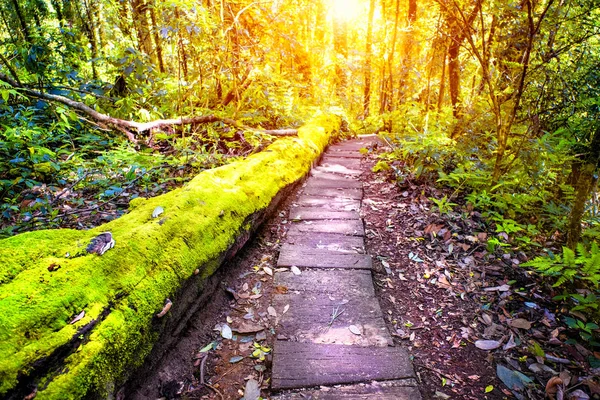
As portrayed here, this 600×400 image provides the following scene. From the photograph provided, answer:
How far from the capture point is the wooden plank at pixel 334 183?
5.15 m

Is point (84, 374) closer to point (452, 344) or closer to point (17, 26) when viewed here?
point (452, 344)

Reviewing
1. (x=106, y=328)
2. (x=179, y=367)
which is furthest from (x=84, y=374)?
(x=179, y=367)

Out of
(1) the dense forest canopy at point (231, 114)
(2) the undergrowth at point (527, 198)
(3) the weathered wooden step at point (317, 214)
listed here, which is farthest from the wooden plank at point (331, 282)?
(1) the dense forest canopy at point (231, 114)

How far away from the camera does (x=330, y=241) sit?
3443 mm

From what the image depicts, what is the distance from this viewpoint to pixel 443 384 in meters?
2.00

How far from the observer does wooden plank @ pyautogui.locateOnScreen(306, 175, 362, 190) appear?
203 inches

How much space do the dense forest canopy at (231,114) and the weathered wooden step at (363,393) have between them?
82.4 inches

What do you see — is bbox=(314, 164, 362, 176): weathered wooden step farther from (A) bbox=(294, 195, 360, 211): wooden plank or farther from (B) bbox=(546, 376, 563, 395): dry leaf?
(B) bbox=(546, 376, 563, 395): dry leaf

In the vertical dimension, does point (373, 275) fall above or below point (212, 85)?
below

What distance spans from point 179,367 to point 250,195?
5.57 ft

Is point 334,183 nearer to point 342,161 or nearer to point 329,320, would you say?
point 342,161

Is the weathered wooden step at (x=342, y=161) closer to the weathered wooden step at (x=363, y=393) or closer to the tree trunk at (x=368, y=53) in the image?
the weathered wooden step at (x=363, y=393)

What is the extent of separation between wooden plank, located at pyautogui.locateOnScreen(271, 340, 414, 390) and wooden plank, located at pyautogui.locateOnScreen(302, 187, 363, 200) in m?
2.76

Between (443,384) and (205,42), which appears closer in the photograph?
(443,384)
